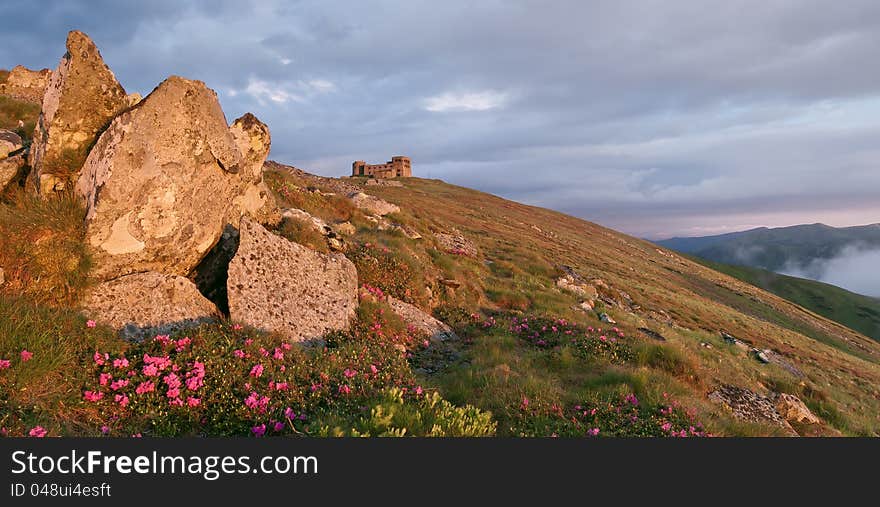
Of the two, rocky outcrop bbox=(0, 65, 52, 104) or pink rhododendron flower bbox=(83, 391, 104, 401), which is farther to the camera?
rocky outcrop bbox=(0, 65, 52, 104)

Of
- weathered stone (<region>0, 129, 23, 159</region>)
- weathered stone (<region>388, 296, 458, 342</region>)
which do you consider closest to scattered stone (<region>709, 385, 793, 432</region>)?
weathered stone (<region>388, 296, 458, 342</region>)

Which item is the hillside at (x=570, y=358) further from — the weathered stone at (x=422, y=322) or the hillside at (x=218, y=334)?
the weathered stone at (x=422, y=322)

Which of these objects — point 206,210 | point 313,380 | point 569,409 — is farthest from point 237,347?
point 569,409

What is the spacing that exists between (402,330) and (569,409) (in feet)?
16.1

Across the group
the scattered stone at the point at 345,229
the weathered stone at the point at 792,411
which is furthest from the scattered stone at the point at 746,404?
the scattered stone at the point at 345,229

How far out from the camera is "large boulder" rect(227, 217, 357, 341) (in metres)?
8.50

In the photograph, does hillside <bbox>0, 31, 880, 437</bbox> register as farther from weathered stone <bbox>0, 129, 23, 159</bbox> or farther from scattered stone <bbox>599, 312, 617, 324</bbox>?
scattered stone <bbox>599, 312, 617, 324</bbox>

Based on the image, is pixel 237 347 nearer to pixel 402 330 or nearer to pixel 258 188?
pixel 402 330

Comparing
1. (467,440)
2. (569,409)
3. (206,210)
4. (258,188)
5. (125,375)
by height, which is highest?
(258,188)

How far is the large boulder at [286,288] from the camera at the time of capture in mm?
8500

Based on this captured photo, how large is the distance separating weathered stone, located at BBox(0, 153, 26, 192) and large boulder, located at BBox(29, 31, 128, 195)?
38cm

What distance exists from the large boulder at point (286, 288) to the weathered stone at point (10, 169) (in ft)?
15.2

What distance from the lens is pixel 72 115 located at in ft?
27.7

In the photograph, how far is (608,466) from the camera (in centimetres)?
502
